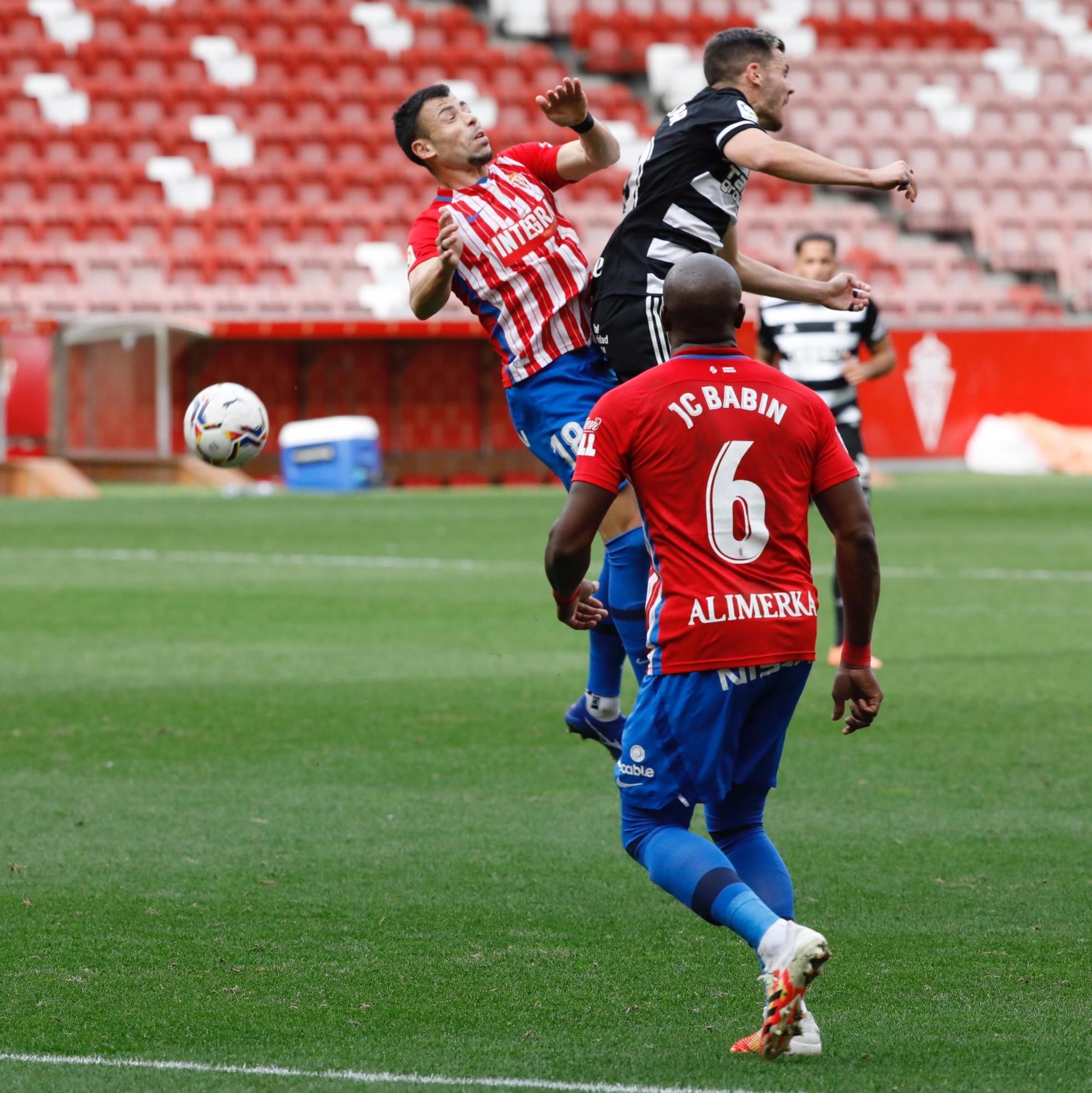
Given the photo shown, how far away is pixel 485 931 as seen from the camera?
5.16 m

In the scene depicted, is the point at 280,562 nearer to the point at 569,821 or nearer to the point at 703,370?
the point at 569,821

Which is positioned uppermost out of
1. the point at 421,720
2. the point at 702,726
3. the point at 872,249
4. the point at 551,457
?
the point at 872,249

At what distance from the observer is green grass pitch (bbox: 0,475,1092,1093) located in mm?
4152

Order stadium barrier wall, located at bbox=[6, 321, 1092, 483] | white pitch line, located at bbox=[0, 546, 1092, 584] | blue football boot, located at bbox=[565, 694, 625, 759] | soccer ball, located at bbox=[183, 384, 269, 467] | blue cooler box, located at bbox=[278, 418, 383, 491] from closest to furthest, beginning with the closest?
blue football boot, located at bbox=[565, 694, 625, 759]
soccer ball, located at bbox=[183, 384, 269, 467]
white pitch line, located at bbox=[0, 546, 1092, 584]
blue cooler box, located at bbox=[278, 418, 383, 491]
stadium barrier wall, located at bbox=[6, 321, 1092, 483]

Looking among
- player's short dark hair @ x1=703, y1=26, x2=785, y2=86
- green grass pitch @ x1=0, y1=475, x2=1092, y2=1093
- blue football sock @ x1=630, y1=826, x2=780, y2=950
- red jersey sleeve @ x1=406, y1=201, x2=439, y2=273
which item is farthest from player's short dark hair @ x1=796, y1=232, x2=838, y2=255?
blue football sock @ x1=630, y1=826, x2=780, y2=950

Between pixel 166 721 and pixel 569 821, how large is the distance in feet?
8.88

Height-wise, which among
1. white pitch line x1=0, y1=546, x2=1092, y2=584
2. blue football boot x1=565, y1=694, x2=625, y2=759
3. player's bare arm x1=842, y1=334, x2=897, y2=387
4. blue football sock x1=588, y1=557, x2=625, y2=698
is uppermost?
player's bare arm x1=842, y1=334, x2=897, y2=387

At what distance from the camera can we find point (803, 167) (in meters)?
5.44

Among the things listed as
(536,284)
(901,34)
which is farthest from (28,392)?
(536,284)

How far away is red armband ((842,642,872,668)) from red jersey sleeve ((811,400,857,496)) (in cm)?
36

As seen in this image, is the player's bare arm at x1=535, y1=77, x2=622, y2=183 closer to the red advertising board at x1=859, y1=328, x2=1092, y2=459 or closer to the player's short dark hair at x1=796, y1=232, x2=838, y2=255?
the player's short dark hair at x1=796, y1=232, x2=838, y2=255

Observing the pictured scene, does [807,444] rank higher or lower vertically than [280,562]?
higher

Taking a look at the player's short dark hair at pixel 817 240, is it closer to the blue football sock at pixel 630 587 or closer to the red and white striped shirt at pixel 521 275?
the red and white striped shirt at pixel 521 275

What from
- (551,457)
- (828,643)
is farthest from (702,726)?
(828,643)
